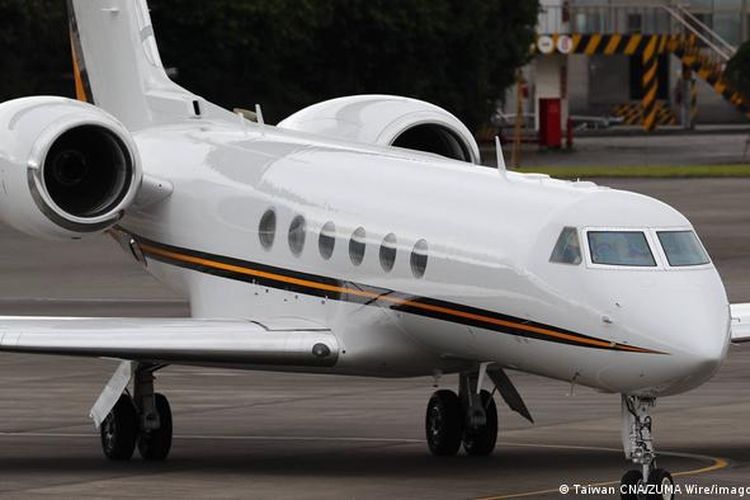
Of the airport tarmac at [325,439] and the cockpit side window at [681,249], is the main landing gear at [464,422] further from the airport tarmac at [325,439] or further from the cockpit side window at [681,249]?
the cockpit side window at [681,249]

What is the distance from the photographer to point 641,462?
16.6 meters

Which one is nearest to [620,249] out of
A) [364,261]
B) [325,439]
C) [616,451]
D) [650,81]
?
[364,261]

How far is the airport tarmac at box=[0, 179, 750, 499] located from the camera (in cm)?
1858

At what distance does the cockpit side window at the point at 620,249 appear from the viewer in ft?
56.2

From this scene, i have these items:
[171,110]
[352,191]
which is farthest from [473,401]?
[171,110]

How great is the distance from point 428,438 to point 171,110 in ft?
18.3

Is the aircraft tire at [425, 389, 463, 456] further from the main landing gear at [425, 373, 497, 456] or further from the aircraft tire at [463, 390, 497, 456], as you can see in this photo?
the aircraft tire at [463, 390, 497, 456]

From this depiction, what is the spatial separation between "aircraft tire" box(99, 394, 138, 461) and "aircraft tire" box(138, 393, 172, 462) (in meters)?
0.10

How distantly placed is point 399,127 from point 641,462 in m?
7.77

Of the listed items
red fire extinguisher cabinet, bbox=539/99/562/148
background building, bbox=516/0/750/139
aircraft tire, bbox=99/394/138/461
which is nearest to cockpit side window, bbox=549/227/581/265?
aircraft tire, bbox=99/394/138/461

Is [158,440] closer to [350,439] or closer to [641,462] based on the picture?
[350,439]

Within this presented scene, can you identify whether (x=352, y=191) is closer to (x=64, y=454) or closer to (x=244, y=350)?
(x=244, y=350)

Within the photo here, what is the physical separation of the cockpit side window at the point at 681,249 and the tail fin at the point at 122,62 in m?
8.45

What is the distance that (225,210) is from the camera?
21812 millimetres
